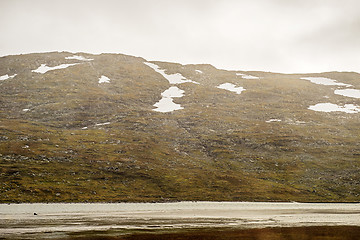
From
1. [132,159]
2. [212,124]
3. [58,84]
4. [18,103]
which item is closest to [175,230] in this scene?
[132,159]

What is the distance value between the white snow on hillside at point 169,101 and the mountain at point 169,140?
46 cm

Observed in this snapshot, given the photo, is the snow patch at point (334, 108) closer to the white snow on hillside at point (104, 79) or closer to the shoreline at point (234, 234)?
the white snow on hillside at point (104, 79)

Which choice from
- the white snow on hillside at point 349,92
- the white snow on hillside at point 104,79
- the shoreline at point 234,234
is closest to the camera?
the shoreline at point 234,234

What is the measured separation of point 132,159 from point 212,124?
46.7m

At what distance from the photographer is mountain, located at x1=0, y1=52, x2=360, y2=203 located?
9181 cm

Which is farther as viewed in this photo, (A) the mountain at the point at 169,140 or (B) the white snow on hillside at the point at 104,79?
(B) the white snow on hillside at the point at 104,79

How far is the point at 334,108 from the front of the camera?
167250mm

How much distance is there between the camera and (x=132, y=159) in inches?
4250

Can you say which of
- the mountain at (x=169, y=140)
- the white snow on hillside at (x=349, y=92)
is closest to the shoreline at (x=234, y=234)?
the mountain at (x=169, y=140)

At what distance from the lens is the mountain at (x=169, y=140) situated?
9181cm

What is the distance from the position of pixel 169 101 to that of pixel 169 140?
4651cm

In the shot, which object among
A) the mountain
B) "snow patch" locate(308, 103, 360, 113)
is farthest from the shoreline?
"snow patch" locate(308, 103, 360, 113)

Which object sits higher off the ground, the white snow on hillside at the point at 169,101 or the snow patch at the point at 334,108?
the white snow on hillside at the point at 169,101

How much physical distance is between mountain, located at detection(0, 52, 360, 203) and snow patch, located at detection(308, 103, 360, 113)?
445 millimetres
